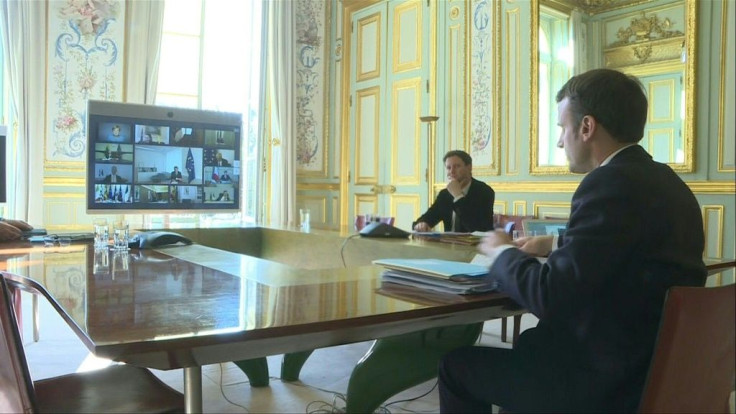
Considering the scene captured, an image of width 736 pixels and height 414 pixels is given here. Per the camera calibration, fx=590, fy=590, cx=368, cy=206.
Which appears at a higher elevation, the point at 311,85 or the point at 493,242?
the point at 311,85

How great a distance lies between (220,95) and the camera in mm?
6211

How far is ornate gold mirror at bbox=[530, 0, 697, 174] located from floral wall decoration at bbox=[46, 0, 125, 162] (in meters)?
3.75

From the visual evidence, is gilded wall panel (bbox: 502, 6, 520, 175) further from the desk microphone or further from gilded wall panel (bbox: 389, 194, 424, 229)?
the desk microphone

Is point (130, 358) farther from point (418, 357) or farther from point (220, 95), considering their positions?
point (220, 95)

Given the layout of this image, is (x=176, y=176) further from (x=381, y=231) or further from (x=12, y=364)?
(x=12, y=364)

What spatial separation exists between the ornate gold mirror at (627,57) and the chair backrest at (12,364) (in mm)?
3716

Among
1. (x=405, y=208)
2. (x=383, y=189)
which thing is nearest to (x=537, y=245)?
(x=405, y=208)

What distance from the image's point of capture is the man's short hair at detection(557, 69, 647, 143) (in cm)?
120

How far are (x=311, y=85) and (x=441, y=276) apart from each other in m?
5.83

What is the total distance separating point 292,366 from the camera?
277cm

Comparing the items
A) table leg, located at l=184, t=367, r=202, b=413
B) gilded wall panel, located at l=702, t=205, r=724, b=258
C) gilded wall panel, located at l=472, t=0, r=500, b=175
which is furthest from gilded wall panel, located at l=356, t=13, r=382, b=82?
table leg, located at l=184, t=367, r=202, b=413

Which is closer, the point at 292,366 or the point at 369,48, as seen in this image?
the point at 292,366

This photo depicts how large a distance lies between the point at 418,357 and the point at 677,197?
3.38 feet

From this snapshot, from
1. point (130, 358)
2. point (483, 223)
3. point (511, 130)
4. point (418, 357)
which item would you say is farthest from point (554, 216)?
point (130, 358)
